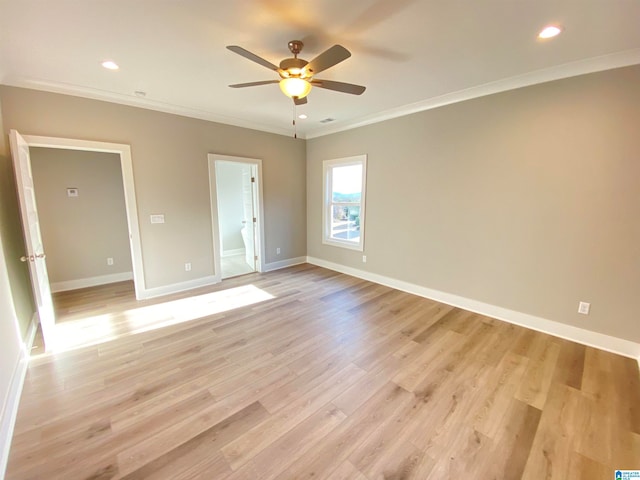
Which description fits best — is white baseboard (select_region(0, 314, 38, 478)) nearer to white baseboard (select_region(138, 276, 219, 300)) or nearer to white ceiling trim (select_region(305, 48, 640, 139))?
white baseboard (select_region(138, 276, 219, 300))

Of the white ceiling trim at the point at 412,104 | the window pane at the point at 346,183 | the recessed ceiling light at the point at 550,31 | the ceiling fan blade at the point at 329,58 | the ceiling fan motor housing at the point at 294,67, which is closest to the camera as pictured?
the ceiling fan blade at the point at 329,58

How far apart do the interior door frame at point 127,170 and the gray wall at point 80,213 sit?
38.1 inches

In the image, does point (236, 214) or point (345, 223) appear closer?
point (345, 223)

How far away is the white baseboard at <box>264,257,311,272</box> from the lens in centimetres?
531

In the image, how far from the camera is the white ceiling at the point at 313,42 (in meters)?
1.78

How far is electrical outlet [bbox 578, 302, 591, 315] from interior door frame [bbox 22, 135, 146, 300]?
17.9 feet

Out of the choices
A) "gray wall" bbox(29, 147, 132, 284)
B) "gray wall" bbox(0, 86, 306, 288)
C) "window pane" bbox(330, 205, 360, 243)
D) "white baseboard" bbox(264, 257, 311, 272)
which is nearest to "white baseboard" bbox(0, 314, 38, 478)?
"gray wall" bbox(0, 86, 306, 288)

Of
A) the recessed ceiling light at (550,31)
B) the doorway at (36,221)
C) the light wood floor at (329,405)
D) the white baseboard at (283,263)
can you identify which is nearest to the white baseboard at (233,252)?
the white baseboard at (283,263)

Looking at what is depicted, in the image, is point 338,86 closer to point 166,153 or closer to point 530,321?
point 166,153

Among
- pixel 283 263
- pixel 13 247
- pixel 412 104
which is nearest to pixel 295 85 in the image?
pixel 412 104

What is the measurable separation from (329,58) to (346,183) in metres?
3.12

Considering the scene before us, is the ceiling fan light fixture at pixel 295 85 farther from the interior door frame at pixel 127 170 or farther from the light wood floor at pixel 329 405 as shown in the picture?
the interior door frame at pixel 127 170

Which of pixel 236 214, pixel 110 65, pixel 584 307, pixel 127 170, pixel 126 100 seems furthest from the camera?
pixel 236 214

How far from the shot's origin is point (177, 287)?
4.18 meters
